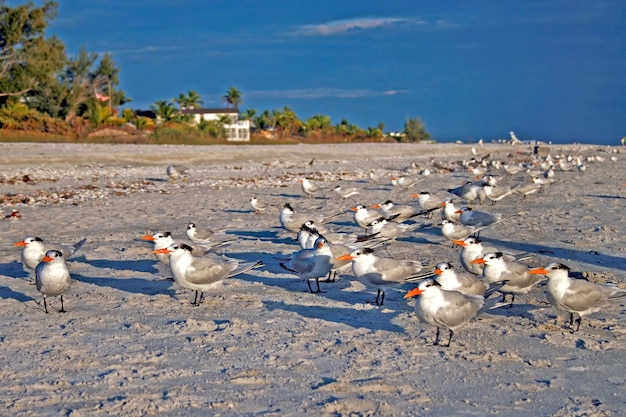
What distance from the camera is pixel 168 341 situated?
19.5ft

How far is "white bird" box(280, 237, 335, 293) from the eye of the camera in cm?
767

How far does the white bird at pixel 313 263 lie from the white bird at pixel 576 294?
2.22 meters

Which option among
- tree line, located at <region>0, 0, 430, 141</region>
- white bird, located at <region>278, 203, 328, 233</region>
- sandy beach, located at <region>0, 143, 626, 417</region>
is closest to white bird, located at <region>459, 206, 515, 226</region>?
sandy beach, located at <region>0, 143, 626, 417</region>

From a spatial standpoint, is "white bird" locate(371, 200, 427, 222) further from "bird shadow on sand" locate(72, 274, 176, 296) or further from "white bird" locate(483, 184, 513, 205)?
"bird shadow on sand" locate(72, 274, 176, 296)

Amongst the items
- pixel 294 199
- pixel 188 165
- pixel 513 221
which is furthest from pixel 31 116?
pixel 513 221

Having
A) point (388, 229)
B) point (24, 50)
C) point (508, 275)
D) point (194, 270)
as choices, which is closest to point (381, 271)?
point (508, 275)

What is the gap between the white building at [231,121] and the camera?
180ft

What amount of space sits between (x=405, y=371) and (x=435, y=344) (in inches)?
29.9

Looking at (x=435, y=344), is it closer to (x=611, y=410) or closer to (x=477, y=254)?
(x=611, y=410)

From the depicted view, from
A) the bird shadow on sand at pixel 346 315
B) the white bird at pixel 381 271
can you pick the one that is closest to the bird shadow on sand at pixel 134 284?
the bird shadow on sand at pixel 346 315

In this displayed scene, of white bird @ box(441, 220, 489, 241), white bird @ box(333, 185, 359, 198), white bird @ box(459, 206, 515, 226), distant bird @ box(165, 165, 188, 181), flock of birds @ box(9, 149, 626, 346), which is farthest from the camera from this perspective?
distant bird @ box(165, 165, 188, 181)

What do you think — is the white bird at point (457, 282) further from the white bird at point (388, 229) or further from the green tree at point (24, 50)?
the green tree at point (24, 50)

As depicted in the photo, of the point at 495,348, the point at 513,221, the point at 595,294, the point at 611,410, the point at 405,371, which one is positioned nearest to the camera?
the point at 611,410

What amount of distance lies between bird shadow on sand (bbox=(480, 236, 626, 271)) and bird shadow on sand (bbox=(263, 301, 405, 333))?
340cm
